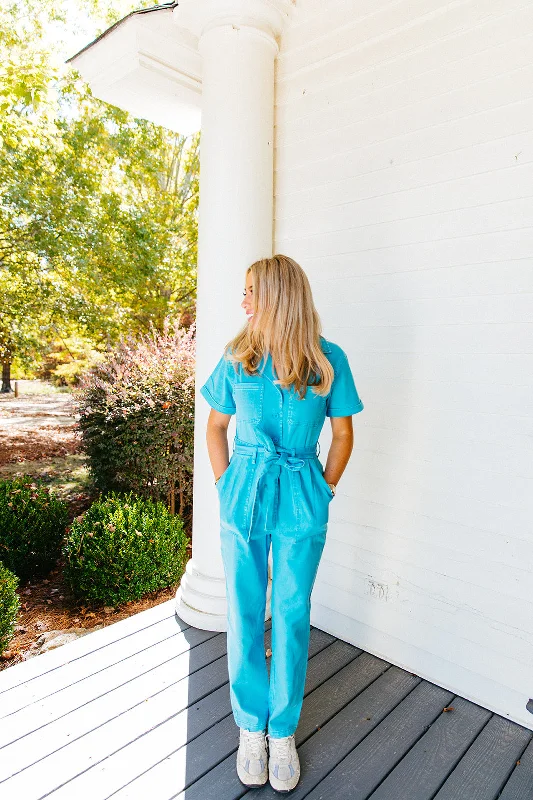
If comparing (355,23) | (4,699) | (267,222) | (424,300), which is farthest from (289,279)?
(4,699)

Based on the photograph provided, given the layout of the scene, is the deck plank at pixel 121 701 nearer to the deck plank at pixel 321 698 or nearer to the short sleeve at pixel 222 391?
the deck plank at pixel 321 698

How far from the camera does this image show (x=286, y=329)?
177cm

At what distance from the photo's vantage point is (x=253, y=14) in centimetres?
264

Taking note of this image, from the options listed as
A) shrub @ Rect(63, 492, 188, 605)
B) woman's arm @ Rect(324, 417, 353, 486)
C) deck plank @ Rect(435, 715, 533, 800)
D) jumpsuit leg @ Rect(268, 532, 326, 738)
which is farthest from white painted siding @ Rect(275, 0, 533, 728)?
shrub @ Rect(63, 492, 188, 605)

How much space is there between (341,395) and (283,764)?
125cm

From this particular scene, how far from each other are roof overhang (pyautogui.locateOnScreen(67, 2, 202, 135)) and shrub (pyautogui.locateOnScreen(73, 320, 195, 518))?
1909 millimetres

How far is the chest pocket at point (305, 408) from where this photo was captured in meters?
1.83

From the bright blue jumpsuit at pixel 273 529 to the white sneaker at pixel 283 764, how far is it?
0.12 feet

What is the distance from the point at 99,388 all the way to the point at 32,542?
51.9 inches

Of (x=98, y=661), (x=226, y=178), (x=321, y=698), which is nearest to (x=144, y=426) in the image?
(x=98, y=661)

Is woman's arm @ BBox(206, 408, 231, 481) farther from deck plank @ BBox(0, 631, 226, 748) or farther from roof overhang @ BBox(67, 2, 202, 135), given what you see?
roof overhang @ BBox(67, 2, 202, 135)

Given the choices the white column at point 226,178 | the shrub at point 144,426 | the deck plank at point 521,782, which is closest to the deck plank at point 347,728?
the deck plank at point 521,782

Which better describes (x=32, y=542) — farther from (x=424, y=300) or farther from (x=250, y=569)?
(x=424, y=300)

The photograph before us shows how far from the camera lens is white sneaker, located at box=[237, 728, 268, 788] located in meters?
1.84
